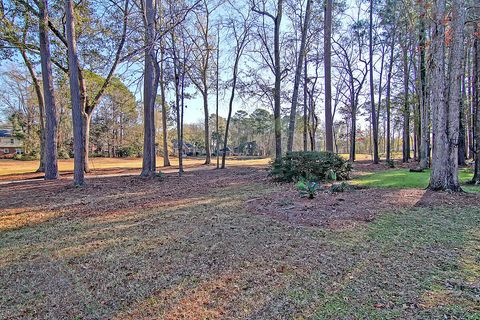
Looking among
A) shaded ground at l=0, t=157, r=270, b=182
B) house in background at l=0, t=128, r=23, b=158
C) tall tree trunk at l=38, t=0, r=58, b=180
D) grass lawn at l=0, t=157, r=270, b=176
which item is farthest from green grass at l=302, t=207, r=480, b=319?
house in background at l=0, t=128, r=23, b=158

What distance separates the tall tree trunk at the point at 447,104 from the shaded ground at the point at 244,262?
1.09 m

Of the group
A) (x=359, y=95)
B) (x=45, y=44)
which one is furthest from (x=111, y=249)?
(x=359, y=95)

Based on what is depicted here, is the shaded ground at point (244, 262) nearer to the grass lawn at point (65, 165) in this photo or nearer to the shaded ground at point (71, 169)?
the shaded ground at point (71, 169)

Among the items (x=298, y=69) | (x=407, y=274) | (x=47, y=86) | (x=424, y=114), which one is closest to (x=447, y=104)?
(x=407, y=274)

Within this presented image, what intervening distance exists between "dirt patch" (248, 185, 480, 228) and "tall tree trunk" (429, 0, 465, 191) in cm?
58

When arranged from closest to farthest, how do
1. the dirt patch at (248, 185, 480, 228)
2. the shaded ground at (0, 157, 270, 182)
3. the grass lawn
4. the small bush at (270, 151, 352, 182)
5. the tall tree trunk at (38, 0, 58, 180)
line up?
the dirt patch at (248, 185, 480, 228) < the small bush at (270, 151, 352, 182) < the tall tree trunk at (38, 0, 58, 180) < the shaded ground at (0, 157, 270, 182) < the grass lawn

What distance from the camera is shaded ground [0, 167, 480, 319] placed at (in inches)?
88.7

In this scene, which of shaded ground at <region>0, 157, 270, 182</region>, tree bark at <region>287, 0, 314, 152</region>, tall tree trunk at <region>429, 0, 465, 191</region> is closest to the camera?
tall tree trunk at <region>429, 0, 465, 191</region>

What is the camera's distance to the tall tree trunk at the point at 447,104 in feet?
22.0

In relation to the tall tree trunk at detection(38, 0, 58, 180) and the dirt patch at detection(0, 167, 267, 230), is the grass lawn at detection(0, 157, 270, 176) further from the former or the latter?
the dirt patch at detection(0, 167, 267, 230)

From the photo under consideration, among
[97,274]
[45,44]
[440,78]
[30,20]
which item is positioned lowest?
[97,274]

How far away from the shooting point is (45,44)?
10281mm

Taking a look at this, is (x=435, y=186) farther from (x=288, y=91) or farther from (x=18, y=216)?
(x=288, y=91)

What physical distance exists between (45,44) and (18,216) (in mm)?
7947
